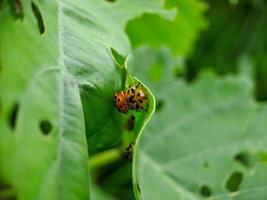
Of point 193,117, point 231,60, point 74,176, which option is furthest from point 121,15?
point 231,60

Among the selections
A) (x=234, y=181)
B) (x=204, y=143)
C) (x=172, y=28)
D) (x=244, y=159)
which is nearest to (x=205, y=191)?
(x=234, y=181)

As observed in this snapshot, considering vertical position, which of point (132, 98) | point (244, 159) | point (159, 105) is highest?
point (132, 98)

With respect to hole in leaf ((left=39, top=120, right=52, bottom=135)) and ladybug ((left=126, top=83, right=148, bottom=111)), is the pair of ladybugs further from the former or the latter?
hole in leaf ((left=39, top=120, right=52, bottom=135))

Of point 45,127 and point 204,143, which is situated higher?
point 45,127

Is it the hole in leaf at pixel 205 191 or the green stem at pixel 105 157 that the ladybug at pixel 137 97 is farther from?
the green stem at pixel 105 157

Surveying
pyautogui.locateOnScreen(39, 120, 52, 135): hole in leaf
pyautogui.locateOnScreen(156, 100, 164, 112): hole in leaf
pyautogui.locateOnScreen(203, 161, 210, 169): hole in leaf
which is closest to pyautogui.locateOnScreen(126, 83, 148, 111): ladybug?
pyautogui.locateOnScreen(39, 120, 52, 135): hole in leaf

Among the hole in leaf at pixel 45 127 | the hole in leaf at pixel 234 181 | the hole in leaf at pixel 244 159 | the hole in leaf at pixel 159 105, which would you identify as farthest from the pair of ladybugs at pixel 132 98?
the hole in leaf at pixel 244 159

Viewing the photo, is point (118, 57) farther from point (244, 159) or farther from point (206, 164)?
point (244, 159)
